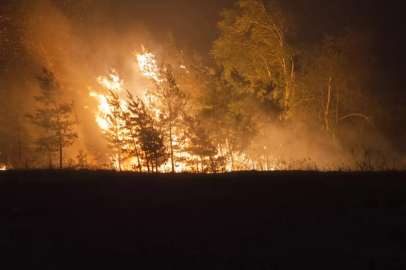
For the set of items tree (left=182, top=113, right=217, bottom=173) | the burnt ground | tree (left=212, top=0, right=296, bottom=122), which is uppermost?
tree (left=212, top=0, right=296, bottom=122)

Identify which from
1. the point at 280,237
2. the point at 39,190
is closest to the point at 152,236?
the point at 280,237

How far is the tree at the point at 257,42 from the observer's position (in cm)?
3062

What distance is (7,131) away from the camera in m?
43.1

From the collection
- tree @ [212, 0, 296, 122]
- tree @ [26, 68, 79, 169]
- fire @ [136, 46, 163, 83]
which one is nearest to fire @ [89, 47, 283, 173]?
fire @ [136, 46, 163, 83]

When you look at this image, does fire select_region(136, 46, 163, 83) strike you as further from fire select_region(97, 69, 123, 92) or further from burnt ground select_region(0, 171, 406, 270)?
burnt ground select_region(0, 171, 406, 270)

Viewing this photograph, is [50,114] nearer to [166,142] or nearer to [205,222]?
[166,142]

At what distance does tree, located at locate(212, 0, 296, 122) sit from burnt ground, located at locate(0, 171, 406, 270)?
70.3 feet

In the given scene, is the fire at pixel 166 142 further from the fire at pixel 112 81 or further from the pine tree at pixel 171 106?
the pine tree at pixel 171 106

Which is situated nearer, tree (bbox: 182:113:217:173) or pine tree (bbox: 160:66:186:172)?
tree (bbox: 182:113:217:173)

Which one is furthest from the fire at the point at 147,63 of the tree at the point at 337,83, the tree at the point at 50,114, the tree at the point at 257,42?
the tree at the point at 337,83

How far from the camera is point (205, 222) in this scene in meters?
7.98

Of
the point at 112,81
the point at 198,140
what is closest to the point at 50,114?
the point at 112,81

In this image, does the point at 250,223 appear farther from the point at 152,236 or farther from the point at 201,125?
the point at 201,125

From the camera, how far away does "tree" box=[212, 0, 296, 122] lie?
30.6 m
